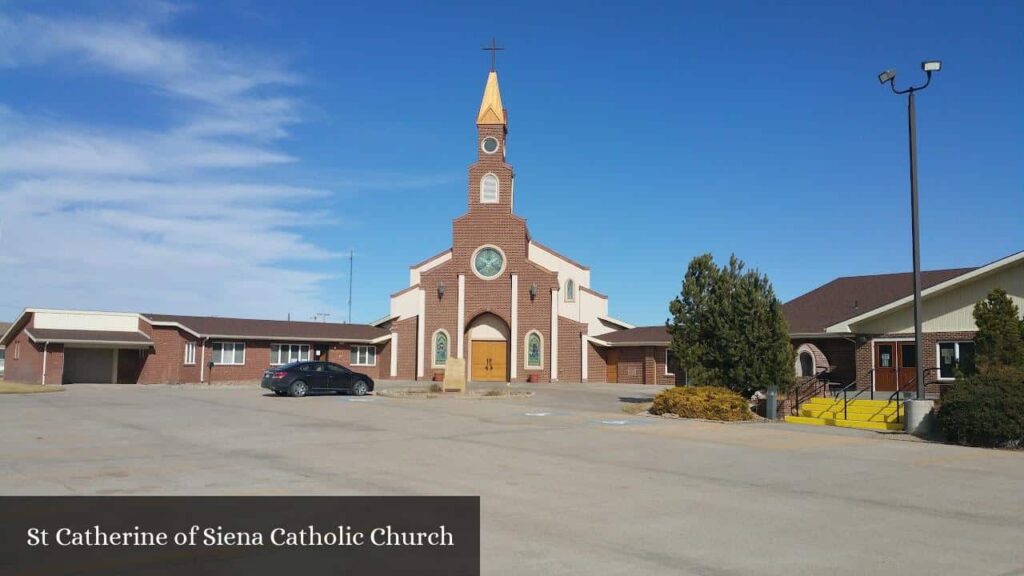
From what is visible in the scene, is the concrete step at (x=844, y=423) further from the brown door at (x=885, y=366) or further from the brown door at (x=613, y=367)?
the brown door at (x=613, y=367)

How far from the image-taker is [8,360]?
48281 millimetres

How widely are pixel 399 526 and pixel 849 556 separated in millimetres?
4384

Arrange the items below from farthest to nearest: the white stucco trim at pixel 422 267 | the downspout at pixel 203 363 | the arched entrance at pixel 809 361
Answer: the white stucco trim at pixel 422 267
the downspout at pixel 203 363
the arched entrance at pixel 809 361

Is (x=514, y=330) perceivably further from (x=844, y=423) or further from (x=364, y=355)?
(x=844, y=423)

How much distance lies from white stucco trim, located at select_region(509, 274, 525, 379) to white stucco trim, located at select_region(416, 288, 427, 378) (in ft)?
17.1

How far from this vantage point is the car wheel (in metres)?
30.0

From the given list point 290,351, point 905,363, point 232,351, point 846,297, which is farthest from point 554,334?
point 905,363

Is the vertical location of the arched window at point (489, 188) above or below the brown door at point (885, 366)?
above

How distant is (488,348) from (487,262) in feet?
16.7

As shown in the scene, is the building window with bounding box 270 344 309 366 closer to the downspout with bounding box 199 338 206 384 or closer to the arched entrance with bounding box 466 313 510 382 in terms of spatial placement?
the downspout with bounding box 199 338 206 384

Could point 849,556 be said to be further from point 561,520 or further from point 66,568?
point 66,568

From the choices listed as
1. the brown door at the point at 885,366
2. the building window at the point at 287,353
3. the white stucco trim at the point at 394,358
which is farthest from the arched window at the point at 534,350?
the brown door at the point at 885,366

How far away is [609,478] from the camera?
39.9ft

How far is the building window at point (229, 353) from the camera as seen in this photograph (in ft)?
145
